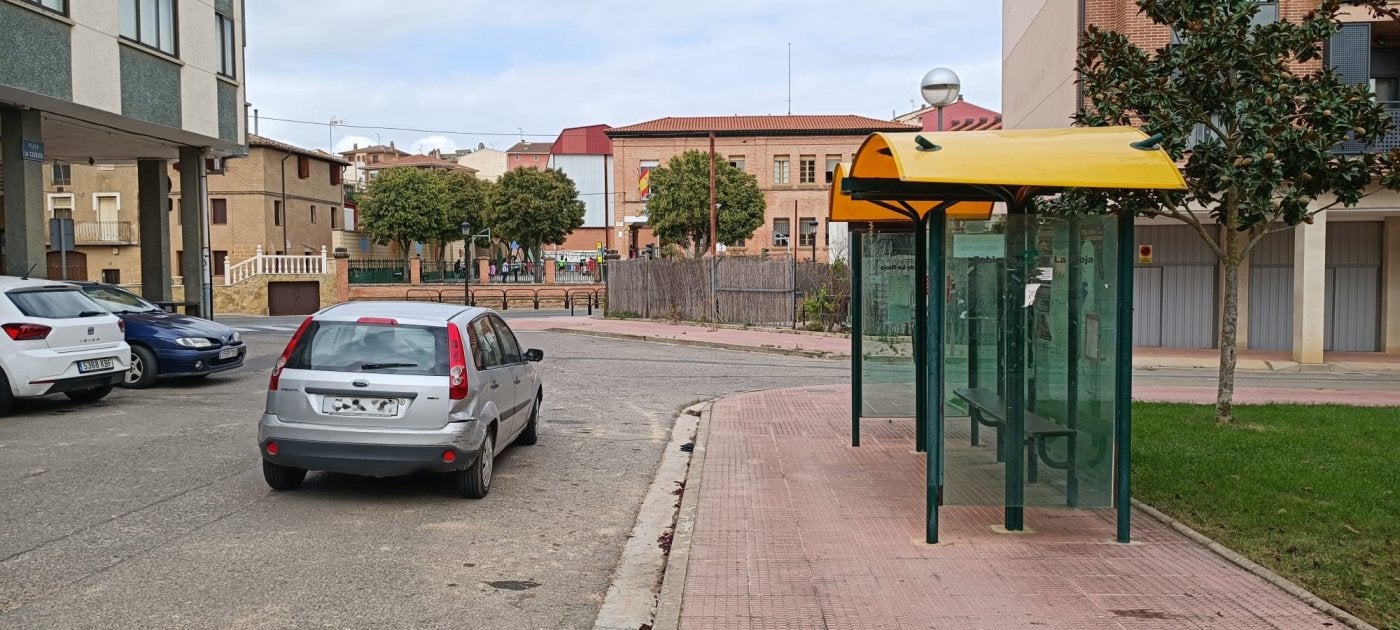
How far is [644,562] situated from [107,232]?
5519cm

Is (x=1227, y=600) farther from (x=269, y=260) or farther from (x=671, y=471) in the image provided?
(x=269, y=260)

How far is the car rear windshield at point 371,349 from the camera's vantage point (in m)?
7.90

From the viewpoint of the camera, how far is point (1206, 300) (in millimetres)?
25375

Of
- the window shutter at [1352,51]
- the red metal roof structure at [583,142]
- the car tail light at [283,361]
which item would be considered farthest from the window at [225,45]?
the red metal roof structure at [583,142]

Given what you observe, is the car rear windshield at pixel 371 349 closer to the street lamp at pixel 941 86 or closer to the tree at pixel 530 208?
the street lamp at pixel 941 86

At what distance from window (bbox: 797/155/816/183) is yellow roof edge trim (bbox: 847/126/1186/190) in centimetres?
5740

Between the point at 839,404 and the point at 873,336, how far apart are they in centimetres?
342

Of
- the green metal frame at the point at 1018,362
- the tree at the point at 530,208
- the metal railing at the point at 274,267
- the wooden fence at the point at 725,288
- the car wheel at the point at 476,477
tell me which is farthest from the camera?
the tree at the point at 530,208

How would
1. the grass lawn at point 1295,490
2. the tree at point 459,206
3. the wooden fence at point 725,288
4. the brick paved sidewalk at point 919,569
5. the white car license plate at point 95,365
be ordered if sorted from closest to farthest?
1. the brick paved sidewalk at point 919,569
2. the grass lawn at point 1295,490
3. the white car license plate at point 95,365
4. the wooden fence at point 725,288
5. the tree at point 459,206

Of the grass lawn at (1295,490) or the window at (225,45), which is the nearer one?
the grass lawn at (1295,490)

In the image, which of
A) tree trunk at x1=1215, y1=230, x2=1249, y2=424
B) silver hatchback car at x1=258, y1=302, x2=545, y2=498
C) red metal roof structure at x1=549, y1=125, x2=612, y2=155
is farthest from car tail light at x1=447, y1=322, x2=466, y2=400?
red metal roof structure at x1=549, y1=125, x2=612, y2=155

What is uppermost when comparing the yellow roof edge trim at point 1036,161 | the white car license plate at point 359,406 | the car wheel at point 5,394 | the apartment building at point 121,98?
the apartment building at point 121,98

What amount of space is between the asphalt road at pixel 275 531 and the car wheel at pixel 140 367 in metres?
1.98

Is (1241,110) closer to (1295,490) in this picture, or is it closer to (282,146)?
(1295,490)
